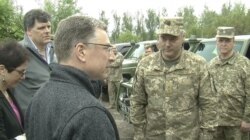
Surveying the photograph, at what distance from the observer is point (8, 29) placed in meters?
8.77

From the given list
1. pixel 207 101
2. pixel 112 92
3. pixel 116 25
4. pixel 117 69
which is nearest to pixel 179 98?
pixel 207 101

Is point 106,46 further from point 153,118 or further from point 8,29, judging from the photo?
point 8,29

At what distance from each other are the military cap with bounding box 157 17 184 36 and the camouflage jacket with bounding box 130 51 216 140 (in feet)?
0.77

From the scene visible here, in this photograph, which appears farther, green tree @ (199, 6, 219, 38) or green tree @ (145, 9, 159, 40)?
green tree @ (145, 9, 159, 40)

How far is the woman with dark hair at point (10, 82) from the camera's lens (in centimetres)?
315

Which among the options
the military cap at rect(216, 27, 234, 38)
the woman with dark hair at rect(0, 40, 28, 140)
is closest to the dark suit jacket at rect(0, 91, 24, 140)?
the woman with dark hair at rect(0, 40, 28, 140)

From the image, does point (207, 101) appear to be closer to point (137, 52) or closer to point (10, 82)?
point (10, 82)

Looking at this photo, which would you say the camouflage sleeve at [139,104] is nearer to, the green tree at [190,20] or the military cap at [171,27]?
the military cap at [171,27]

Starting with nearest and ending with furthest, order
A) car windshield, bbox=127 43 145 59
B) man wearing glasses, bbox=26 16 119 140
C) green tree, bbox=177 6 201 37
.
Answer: man wearing glasses, bbox=26 16 119 140 < car windshield, bbox=127 43 145 59 < green tree, bbox=177 6 201 37

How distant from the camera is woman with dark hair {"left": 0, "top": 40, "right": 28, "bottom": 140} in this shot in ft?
10.3

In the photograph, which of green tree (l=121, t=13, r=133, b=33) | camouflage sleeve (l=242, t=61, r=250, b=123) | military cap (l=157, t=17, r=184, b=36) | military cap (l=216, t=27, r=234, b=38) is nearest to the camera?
military cap (l=157, t=17, r=184, b=36)

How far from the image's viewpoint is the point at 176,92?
390 centimetres

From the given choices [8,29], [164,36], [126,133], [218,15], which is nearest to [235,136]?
[164,36]

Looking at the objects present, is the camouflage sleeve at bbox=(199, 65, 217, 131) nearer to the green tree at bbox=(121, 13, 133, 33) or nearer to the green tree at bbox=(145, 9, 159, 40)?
the green tree at bbox=(145, 9, 159, 40)
